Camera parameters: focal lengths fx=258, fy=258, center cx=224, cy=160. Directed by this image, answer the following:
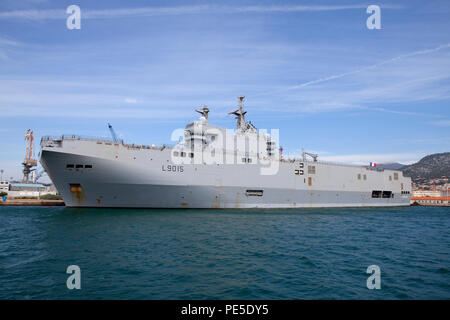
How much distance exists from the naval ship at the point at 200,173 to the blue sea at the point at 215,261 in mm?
5854

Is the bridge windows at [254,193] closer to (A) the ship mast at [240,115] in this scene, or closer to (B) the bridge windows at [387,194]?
(A) the ship mast at [240,115]

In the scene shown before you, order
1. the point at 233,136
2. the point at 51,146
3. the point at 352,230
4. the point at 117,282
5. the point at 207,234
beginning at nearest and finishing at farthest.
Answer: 1. the point at 117,282
2. the point at 207,234
3. the point at 352,230
4. the point at 51,146
5. the point at 233,136

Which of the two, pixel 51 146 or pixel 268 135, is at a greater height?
pixel 268 135

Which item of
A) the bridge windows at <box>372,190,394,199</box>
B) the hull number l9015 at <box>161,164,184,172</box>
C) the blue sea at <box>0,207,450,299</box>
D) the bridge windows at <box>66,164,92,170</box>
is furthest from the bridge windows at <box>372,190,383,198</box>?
the bridge windows at <box>66,164,92,170</box>

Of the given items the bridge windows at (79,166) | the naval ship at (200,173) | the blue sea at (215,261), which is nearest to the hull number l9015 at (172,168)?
the naval ship at (200,173)

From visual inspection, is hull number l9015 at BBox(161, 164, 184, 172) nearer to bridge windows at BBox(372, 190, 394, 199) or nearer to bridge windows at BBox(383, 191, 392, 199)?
bridge windows at BBox(372, 190, 394, 199)

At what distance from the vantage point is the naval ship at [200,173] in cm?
2298

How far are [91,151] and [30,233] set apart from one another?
878cm

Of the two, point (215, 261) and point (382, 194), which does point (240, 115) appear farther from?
point (215, 261)

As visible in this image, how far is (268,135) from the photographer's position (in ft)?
117

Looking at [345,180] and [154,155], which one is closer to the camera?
[154,155]

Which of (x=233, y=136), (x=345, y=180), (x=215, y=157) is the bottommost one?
(x=345, y=180)

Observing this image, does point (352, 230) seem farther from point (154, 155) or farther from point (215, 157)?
point (154, 155)
